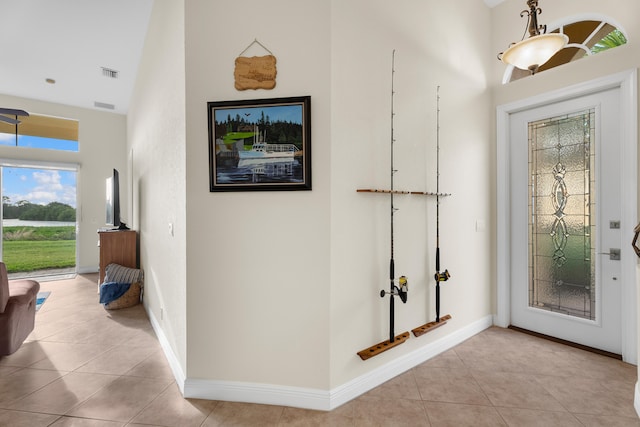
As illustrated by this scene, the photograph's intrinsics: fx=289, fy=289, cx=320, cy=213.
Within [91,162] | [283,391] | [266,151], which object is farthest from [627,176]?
[91,162]

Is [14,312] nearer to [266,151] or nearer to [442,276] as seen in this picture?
[266,151]

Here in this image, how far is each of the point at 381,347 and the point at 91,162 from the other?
6406 millimetres

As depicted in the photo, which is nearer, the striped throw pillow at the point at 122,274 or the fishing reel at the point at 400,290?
the fishing reel at the point at 400,290

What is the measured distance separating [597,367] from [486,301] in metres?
0.86

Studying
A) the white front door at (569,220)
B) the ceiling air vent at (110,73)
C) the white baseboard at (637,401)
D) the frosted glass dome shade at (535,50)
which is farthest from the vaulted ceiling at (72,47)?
the white baseboard at (637,401)

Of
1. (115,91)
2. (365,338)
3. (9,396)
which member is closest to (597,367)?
(365,338)

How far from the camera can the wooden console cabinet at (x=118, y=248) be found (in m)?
3.69

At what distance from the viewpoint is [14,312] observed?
2217 millimetres

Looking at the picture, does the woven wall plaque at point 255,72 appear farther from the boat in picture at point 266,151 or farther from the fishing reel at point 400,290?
the fishing reel at point 400,290

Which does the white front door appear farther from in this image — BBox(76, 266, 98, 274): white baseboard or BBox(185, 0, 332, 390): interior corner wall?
BBox(76, 266, 98, 274): white baseboard

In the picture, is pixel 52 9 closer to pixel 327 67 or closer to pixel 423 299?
pixel 327 67

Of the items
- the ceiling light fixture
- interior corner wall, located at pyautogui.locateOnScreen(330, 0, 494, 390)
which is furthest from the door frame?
the ceiling light fixture

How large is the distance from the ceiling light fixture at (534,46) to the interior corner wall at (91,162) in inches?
248

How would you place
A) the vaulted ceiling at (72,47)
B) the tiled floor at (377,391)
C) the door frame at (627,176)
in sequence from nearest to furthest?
the tiled floor at (377,391) < the door frame at (627,176) < the vaulted ceiling at (72,47)
